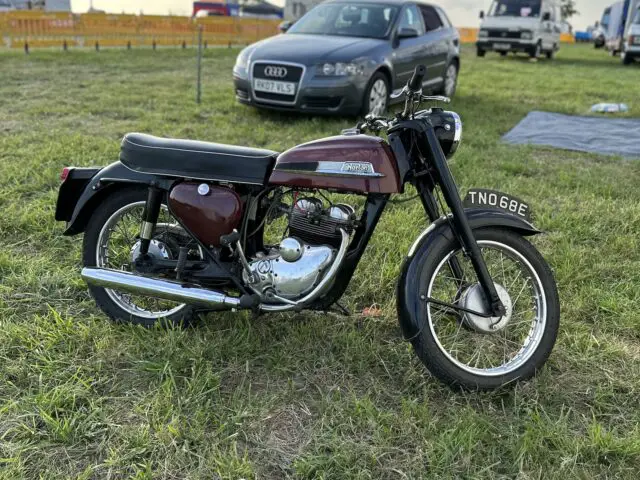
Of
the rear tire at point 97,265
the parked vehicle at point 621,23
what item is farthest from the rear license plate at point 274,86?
the parked vehicle at point 621,23

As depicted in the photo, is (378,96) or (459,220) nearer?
(459,220)

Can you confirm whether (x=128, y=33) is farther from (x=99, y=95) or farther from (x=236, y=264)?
(x=236, y=264)

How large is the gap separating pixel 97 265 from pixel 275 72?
15.6 ft

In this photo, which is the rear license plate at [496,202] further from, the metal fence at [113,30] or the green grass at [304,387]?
the metal fence at [113,30]

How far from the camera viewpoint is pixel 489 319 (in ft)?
8.09

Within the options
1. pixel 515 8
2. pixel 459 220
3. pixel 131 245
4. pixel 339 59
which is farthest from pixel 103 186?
pixel 515 8

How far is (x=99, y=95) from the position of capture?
8.71 metres

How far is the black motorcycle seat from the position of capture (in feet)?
8.02

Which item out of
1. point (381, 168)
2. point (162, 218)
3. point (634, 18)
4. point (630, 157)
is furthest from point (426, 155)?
point (634, 18)

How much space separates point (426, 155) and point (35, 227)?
274 centimetres

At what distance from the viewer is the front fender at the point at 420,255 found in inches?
90.5

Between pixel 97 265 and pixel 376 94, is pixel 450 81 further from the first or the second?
pixel 97 265

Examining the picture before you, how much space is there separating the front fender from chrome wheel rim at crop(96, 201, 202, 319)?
0.98 metres

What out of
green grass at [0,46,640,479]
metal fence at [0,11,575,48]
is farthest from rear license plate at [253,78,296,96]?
metal fence at [0,11,575,48]
